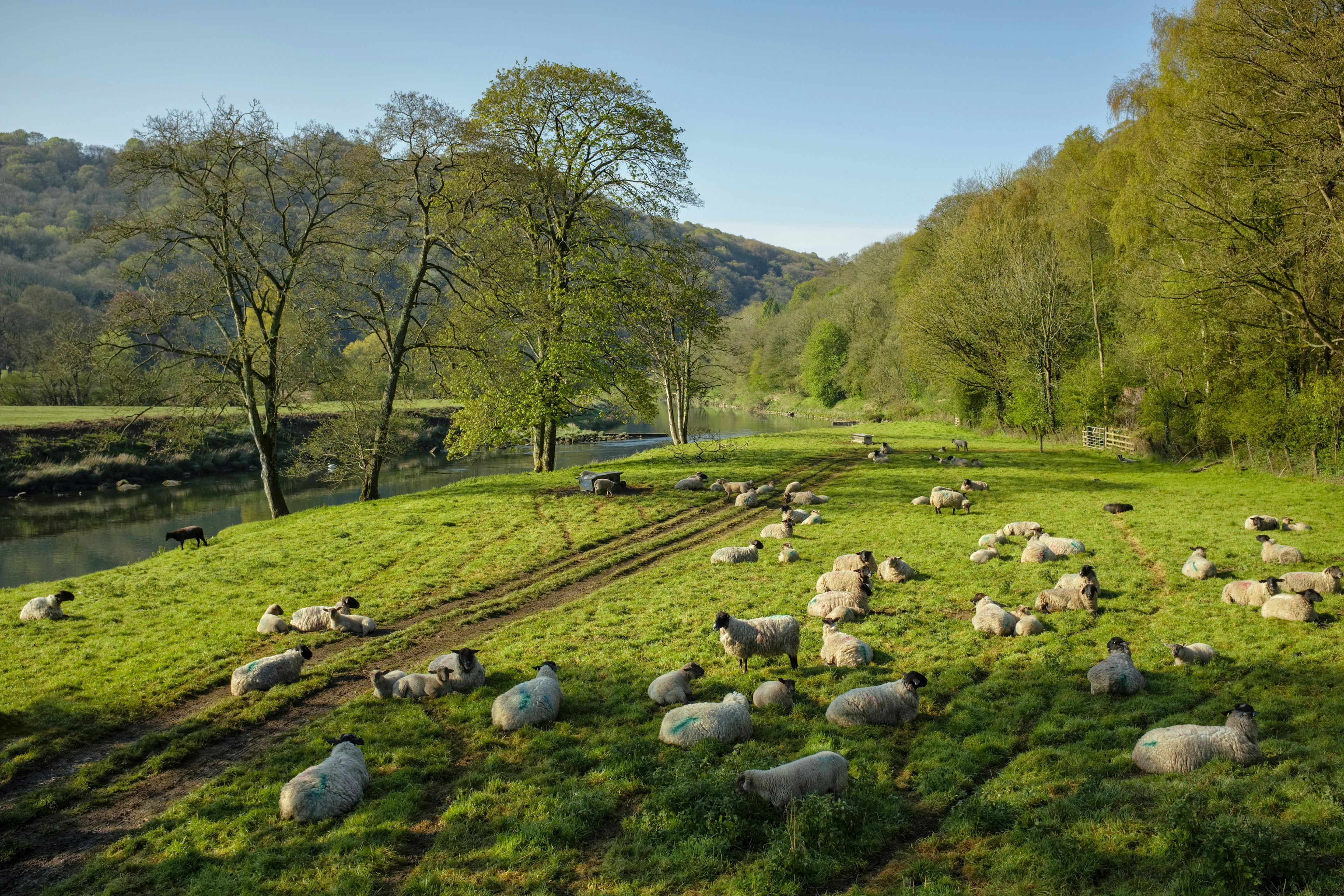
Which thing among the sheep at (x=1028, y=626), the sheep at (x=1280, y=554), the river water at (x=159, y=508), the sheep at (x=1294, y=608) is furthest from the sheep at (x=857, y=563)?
the river water at (x=159, y=508)

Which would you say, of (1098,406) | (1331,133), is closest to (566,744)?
(1331,133)

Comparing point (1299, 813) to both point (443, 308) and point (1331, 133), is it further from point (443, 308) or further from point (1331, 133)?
point (443, 308)

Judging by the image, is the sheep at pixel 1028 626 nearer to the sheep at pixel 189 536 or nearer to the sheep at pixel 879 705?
the sheep at pixel 879 705

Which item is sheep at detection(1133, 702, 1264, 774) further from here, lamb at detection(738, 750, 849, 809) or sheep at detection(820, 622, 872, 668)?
sheep at detection(820, 622, 872, 668)

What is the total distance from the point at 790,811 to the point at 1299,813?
395 cm

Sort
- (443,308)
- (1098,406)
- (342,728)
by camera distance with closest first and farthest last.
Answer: (342,728) < (443,308) < (1098,406)

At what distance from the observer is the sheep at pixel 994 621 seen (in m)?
11.0

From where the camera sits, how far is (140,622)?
12.7 meters

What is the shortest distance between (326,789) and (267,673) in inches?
153

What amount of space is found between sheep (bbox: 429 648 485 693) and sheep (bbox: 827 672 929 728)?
466 centimetres

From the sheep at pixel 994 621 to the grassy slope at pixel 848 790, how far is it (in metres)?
0.26

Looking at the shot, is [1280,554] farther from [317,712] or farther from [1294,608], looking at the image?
[317,712]

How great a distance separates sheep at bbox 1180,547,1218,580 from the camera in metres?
13.3

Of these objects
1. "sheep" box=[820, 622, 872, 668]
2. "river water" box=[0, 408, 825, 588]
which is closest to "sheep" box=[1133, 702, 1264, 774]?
"sheep" box=[820, 622, 872, 668]
